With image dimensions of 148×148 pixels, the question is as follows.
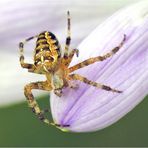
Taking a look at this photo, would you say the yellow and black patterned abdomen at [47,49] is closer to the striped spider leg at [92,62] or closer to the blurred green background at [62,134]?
the striped spider leg at [92,62]

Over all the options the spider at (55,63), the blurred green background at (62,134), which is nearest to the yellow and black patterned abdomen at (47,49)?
the spider at (55,63)

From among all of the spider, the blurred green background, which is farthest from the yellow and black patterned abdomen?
the blurred green background

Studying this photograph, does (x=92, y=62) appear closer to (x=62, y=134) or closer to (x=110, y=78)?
(x=110, y=78)

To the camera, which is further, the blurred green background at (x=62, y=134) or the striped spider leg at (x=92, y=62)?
the blurred green background at (x=62, y=134)

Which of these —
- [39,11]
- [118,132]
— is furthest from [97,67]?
[118,132]

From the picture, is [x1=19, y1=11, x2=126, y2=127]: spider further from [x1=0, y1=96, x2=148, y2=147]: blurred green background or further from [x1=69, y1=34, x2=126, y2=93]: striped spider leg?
[x1=0, y1=96, x2=148, y2=147]: blurred green background

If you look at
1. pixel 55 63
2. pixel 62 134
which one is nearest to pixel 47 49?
pixel 55 63

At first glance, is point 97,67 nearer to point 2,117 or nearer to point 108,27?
point 108,27
